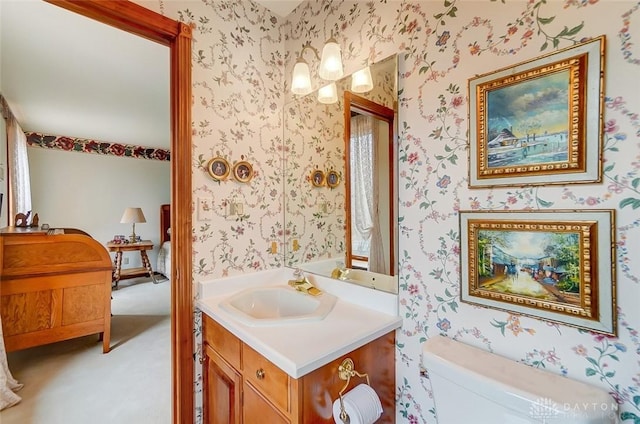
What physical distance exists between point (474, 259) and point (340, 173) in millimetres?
765

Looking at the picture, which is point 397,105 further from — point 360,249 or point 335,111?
point 360,249

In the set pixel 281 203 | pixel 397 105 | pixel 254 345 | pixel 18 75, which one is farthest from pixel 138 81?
pixel 254 345

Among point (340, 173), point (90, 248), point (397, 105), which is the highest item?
point (397, 105)

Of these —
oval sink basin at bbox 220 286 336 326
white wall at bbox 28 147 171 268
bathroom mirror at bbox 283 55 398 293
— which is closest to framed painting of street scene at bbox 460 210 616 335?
bathroom mirror at bbox 283 55 398 293

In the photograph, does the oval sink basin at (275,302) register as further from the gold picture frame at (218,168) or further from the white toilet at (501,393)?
the gold picture frame at (218,168)

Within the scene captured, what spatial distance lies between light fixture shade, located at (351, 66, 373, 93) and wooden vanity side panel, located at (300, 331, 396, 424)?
110 centimetres

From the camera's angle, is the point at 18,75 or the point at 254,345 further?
the point at 18,75

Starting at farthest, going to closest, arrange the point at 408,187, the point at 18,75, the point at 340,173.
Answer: the point at 18,75 < the point at 340,173 < the point at 408,187

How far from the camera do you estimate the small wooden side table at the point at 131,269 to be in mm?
4426

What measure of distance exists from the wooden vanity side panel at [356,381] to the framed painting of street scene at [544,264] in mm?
383

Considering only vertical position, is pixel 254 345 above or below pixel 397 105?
below

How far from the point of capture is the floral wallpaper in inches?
26.2

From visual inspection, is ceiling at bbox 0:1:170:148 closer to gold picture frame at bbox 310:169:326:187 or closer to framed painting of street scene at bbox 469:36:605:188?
gold picture frame at bbox 310:169:326:187

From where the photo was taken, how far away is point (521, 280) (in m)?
0.81
